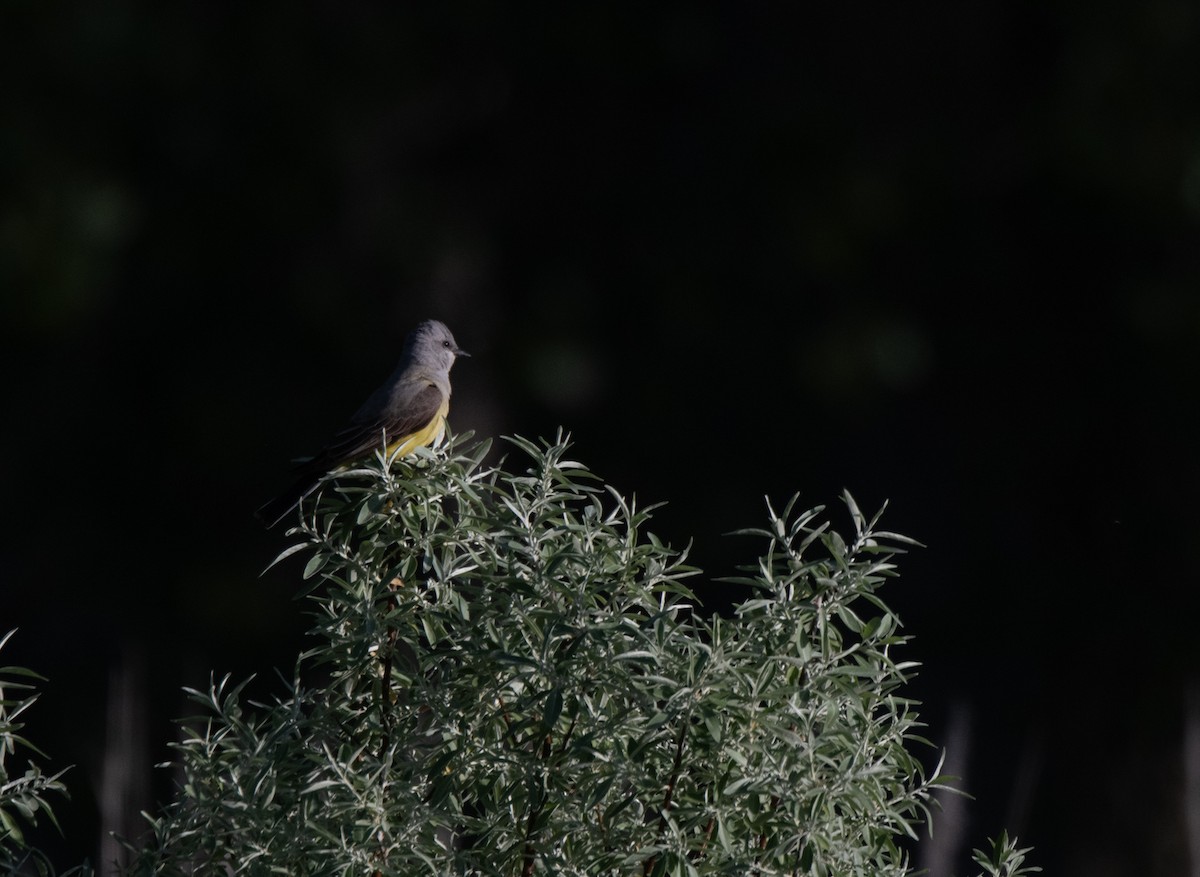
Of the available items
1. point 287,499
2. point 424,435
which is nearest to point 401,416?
point 424,435

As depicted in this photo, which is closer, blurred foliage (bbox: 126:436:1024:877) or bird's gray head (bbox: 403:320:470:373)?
blurred foliage (bbox: 126:436:1024:877)

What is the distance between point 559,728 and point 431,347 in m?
2.53

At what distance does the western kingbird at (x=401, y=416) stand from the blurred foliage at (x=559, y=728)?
0.77m

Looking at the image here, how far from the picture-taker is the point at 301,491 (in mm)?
3203

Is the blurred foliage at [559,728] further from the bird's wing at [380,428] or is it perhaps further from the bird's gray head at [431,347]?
the bird's gray head at [431,347]

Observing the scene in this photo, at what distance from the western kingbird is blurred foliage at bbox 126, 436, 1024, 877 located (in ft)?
2.51

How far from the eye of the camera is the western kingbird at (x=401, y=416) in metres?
3.12

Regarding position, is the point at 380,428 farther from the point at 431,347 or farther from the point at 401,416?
the point at 431,347

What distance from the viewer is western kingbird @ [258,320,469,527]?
3.12 m

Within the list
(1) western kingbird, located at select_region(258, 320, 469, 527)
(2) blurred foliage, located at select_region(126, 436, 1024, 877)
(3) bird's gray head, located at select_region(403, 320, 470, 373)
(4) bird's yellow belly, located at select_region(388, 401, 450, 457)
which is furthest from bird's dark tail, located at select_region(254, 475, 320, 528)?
(2) blurred foliage, located at select_region(126, 436, 1024, 877)

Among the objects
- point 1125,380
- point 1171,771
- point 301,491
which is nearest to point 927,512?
point 1125,380

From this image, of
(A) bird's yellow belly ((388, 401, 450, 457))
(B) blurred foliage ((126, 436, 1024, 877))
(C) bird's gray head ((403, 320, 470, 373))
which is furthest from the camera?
(C) bird's gray head ((403, 320, 470, 373))

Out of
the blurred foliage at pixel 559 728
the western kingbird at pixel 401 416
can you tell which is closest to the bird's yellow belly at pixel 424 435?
the western kingbird at pixel 401 416

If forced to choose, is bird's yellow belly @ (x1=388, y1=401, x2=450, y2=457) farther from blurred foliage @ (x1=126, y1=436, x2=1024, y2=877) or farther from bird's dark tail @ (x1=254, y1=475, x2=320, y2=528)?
blurred foliage @ (x1=126, y1=436, x2=1024, y2=877)
